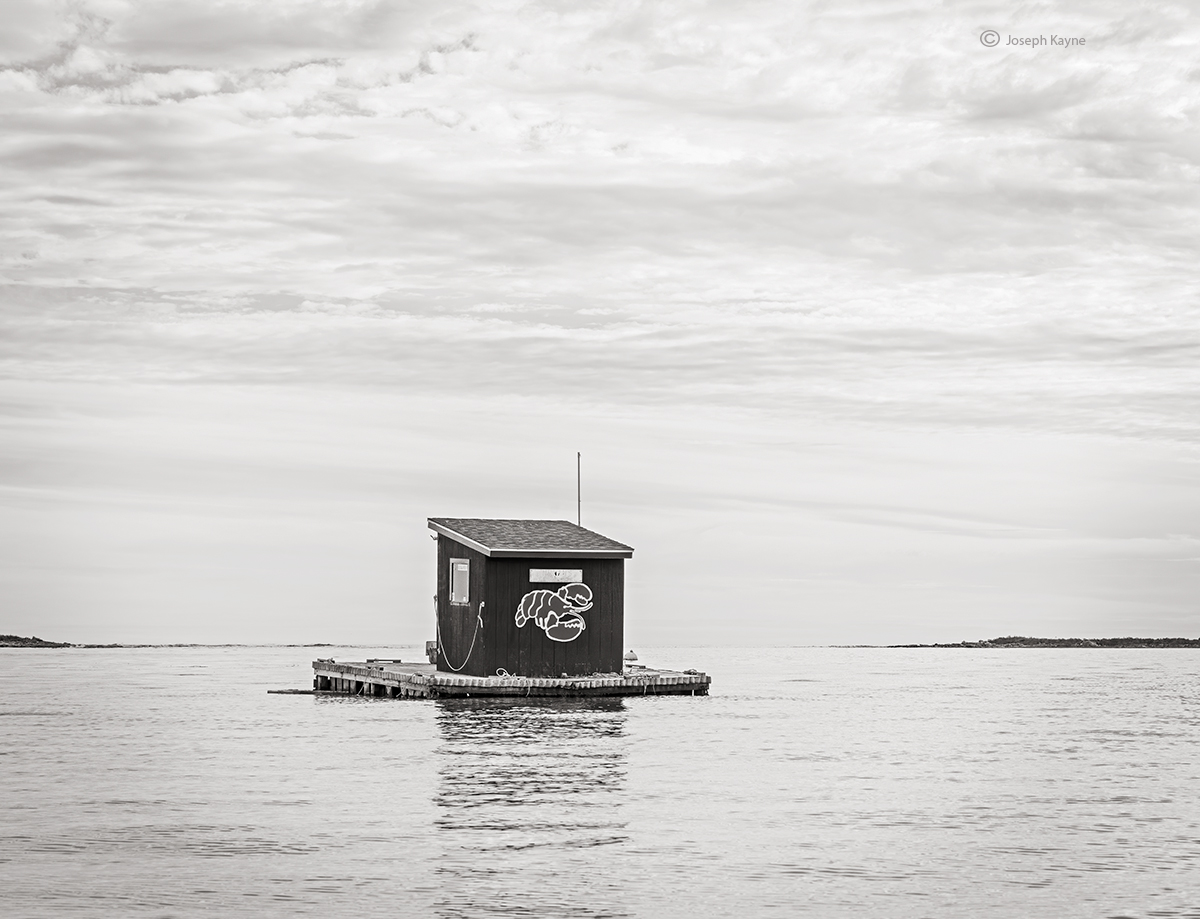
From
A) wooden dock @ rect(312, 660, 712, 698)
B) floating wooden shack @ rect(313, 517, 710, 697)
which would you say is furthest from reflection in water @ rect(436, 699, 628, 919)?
floating wooden shack @ rect(313, 517, 710, 697)

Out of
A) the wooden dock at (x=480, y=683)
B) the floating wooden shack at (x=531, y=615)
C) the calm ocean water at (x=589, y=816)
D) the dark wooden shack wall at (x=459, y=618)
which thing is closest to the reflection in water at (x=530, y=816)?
the calm ocean water at (x=589, y=816)

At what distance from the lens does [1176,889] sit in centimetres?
1616

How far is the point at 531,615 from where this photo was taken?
42.1m

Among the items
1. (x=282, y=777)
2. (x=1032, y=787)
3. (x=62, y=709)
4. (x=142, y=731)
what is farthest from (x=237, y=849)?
(x=62, y=709)

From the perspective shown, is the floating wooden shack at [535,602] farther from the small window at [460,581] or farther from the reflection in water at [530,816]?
the reflection in water at [530,816]

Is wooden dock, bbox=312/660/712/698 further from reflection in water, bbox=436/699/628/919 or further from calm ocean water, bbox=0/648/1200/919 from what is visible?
reflection in water, bbox=436/699/628/919

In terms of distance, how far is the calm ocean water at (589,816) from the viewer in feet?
50.9

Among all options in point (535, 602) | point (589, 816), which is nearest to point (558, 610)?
point (535, 602)

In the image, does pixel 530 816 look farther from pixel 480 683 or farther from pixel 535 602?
pixel 535 602

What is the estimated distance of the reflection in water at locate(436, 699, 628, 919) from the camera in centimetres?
1536

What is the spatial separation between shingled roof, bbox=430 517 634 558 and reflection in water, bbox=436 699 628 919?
5898 mm

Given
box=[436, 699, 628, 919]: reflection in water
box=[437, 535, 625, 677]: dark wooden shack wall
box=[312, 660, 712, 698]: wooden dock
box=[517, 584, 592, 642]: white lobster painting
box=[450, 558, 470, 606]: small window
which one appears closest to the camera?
box=[436, 699, 628, 919]: reflection in water

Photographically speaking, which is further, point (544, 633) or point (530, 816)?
point (544, 633)

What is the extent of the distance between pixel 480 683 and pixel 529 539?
15.3ft
